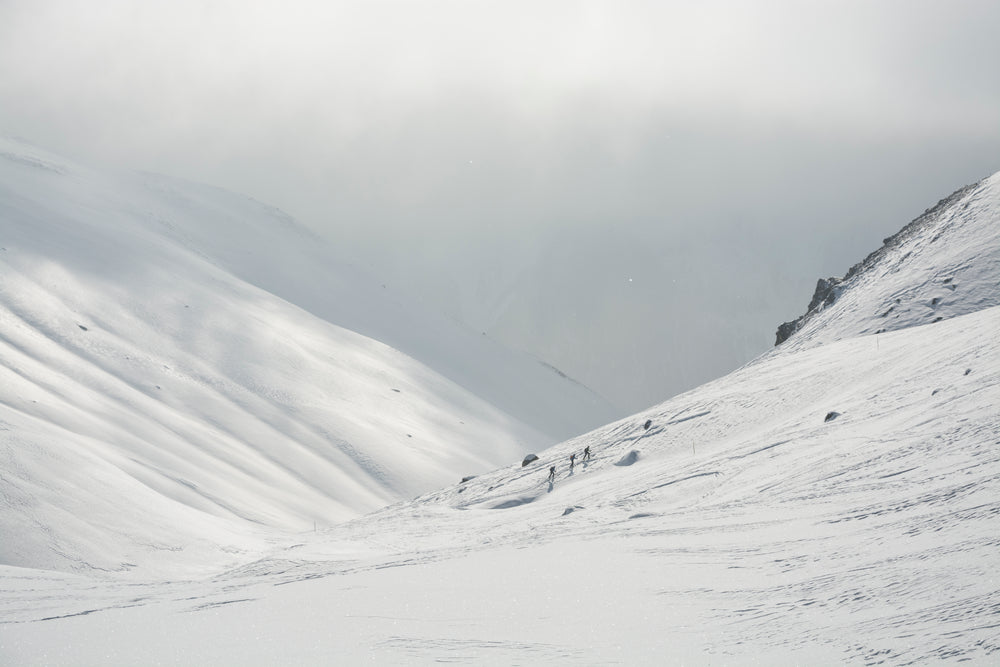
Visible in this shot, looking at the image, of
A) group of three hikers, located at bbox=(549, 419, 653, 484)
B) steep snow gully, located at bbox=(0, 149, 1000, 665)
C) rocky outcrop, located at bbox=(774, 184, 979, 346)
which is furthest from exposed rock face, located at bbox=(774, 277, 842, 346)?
group of three hikers, located at bbox=(549, 419, 653, 484)

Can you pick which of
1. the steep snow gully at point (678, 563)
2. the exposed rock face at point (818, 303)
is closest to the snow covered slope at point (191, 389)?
the steep snow gully at point (678, 563)

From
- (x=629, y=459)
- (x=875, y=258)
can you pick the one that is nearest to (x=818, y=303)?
(x=875, y=258)

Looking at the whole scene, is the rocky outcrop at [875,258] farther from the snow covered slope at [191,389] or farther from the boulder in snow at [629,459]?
the snow covered slope at [191,389]

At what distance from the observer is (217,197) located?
119 meters

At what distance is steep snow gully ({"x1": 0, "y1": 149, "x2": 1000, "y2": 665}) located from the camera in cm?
855

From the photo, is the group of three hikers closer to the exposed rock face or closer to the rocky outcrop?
the rocky outcrop

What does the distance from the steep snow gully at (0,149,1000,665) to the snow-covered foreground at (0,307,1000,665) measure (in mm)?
44

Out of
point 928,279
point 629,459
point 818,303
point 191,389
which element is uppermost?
point 818,303

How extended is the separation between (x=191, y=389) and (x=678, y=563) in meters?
45.5

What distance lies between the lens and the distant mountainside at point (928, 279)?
105 feet

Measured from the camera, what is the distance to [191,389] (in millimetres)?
53250

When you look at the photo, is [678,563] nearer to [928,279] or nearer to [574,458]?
[574,458]

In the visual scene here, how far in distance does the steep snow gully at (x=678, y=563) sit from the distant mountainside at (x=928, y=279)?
17.4 ft

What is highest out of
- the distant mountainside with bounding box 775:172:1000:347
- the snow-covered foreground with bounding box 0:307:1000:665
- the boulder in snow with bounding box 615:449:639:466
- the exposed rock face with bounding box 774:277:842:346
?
the exposed rock face with bounding box 774:277:842:346
